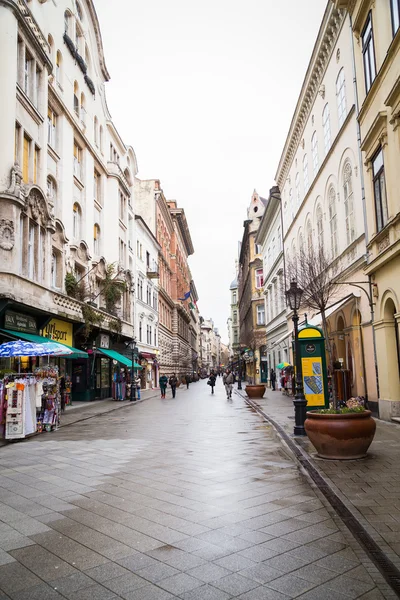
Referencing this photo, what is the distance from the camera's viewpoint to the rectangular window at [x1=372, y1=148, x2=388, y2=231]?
1580 centimetres

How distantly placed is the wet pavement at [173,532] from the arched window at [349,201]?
12229 mm

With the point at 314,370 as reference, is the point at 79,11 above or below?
above

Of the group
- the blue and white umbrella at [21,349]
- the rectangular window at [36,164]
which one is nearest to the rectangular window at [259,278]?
the rectangular window at [36,164]

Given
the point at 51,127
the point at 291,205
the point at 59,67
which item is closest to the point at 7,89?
the point at 51,127

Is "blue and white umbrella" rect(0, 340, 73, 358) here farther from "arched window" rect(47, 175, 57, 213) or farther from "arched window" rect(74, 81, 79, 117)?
"arched window" rect(74, 81, 79, 117)

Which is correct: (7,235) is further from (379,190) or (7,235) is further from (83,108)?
(83,108)

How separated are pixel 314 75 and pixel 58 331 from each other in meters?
17.8

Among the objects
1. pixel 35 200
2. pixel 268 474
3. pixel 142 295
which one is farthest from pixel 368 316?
pixel 142 295

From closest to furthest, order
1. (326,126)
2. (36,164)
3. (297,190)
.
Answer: (36,164) → (326,126) → (297,190)

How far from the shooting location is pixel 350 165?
65.3 feet

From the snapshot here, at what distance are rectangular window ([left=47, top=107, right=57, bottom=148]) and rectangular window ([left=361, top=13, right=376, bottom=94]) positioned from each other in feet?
49.9

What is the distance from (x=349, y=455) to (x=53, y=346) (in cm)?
1118

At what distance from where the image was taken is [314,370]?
1727 cm

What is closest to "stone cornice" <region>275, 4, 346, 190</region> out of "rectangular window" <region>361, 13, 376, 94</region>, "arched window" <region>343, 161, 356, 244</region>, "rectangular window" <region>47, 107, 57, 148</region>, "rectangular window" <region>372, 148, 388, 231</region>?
"rectangular window" <region>361, 13, 376, 94</region>
